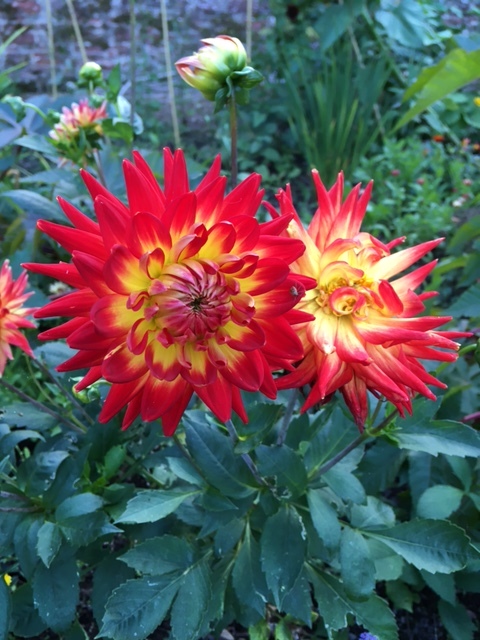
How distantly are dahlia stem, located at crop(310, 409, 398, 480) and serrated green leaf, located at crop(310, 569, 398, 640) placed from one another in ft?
0.70

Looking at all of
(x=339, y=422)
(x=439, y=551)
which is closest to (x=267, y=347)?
(x=339, y=422)

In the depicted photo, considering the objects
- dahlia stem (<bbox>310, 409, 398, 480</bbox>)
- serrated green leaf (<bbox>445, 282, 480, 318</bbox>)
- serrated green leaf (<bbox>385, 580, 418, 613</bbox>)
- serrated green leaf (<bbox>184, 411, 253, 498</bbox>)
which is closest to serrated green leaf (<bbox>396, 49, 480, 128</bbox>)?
serrated green leaf (<bbox>445, 282, 480, 318</bbox>)

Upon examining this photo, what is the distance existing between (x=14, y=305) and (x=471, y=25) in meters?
3.63

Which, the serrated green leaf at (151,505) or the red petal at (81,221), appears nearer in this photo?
the red petal at (81,221)

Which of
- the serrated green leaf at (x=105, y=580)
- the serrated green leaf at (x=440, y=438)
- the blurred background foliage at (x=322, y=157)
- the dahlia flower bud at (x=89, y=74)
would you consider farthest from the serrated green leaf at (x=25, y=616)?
the dahlia flower bud at (x=89, y=74)

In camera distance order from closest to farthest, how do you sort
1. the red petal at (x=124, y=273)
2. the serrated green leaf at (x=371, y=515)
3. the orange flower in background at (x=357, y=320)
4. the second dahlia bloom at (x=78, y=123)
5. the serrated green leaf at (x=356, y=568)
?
the red petal at (x=124, y=273), the orange flower in background at (x=357, y=320), the serrated green leaf at (x=356, y=568), the serrated green leaf at (x=371, y=515), the second dahlia bloom at (x=78, y=123)

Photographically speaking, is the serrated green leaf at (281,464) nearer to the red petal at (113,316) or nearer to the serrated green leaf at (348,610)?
the serrated green leaf at (348,610)

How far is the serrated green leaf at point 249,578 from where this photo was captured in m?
0.98

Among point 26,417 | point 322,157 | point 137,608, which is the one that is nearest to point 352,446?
point 137,608

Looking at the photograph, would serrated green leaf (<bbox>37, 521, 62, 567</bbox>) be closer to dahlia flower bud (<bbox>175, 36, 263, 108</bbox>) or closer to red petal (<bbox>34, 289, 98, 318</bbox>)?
red petal (<bbox>34, 289, 98, 318</bbox>)

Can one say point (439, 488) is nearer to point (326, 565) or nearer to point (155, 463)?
point (326, 565)

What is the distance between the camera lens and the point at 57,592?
0.96m

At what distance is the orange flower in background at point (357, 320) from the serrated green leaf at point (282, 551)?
0.96ft

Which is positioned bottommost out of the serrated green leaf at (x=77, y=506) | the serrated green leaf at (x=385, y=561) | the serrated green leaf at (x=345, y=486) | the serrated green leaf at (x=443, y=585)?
the serrated green leaf at (x=443, y=585)
